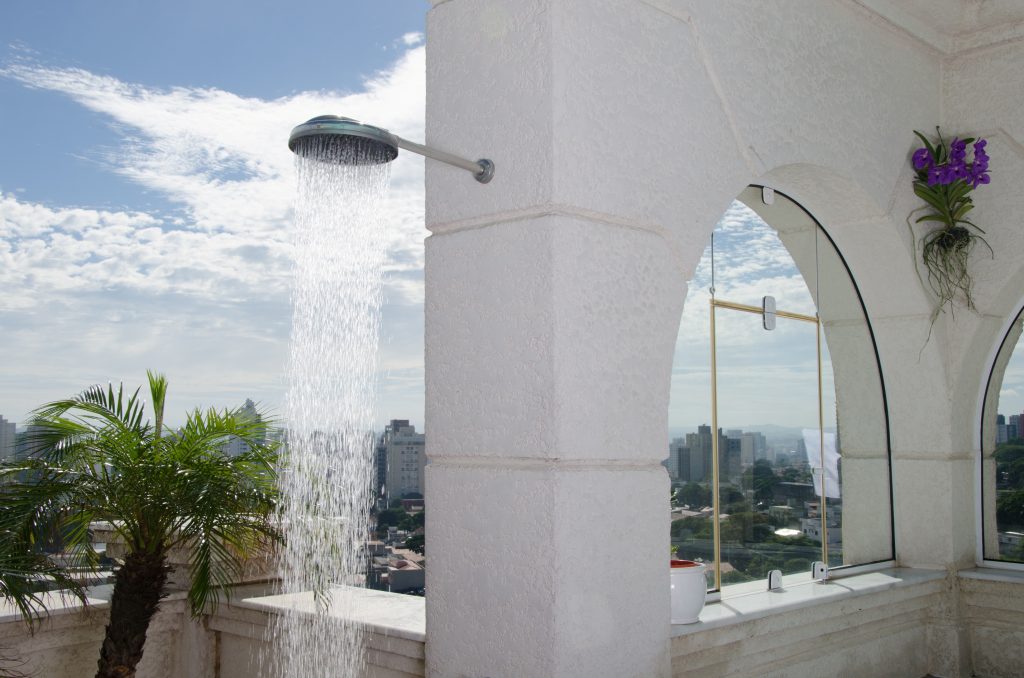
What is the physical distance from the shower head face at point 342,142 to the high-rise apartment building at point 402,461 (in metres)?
1.49

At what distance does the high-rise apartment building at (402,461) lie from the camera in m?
3.66

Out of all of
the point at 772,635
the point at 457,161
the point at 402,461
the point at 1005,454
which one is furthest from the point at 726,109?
the point at 1005,454

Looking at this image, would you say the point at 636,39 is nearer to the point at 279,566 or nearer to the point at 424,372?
the point at 424,372

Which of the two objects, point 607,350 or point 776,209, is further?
point 776,209

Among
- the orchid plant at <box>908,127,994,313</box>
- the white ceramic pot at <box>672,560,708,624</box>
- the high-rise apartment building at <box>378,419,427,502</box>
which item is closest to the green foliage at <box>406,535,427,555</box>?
the high-rise apartment building at <box>378,419,427,502</box>

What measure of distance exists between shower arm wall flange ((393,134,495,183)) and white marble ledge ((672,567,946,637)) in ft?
5.52

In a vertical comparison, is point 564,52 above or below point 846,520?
above

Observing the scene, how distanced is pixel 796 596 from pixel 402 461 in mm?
1769

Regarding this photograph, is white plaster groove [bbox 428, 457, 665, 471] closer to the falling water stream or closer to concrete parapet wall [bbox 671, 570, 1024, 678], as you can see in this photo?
the falling water stream

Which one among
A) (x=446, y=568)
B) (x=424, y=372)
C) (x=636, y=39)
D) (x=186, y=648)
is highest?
(x=636, y=39)

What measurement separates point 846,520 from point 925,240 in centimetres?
151

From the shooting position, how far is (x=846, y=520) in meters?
4.74

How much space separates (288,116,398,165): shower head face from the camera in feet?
7.59

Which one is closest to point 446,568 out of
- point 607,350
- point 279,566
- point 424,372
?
point 424,372
